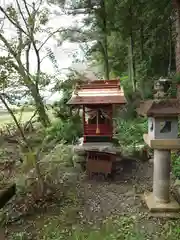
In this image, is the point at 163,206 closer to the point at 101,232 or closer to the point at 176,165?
the point at 101,232

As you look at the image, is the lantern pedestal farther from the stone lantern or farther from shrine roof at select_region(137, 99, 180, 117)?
shrine roof at select_region(137, 99, 180, 117)

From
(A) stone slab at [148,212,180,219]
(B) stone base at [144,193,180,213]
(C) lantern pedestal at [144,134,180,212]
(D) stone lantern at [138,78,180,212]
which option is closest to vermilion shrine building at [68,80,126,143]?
(D) stone lantern at [138,78,180,212]

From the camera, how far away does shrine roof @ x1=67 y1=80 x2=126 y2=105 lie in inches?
204

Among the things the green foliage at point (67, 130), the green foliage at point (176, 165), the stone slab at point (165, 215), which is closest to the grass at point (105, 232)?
the stone slab at point (165, 215)

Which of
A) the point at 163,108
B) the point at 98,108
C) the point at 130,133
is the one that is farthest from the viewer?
the point at 130,133

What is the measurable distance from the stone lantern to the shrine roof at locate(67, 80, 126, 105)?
1.25 metres

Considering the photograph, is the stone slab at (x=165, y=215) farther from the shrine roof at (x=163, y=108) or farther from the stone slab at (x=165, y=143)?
the shrine roof at (x=163, y=108)

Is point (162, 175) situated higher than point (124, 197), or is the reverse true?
point (162, 175)

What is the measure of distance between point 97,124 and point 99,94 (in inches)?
24.0

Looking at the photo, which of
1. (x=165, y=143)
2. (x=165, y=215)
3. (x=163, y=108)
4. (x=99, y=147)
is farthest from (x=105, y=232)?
(x=99, y=147)

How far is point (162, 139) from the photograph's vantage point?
385 centimetres

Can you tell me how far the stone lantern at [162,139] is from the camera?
379cm

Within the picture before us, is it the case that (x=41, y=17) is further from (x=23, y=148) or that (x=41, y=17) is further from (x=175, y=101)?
(x=175, y=101)

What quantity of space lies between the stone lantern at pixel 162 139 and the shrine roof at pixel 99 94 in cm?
125
